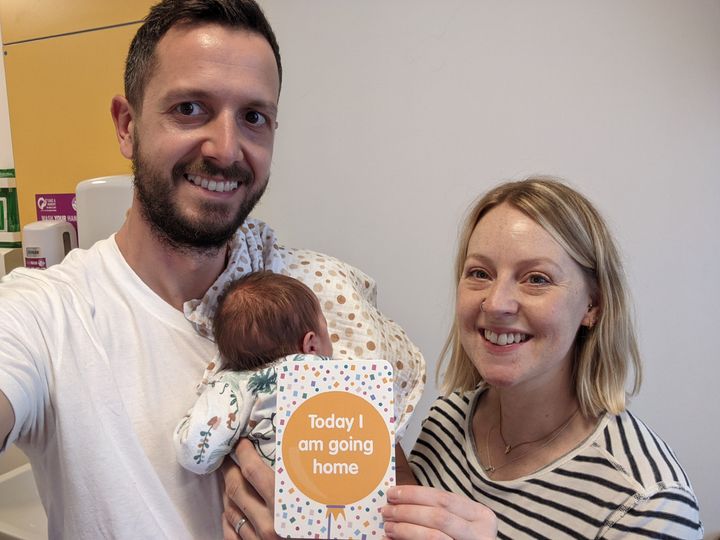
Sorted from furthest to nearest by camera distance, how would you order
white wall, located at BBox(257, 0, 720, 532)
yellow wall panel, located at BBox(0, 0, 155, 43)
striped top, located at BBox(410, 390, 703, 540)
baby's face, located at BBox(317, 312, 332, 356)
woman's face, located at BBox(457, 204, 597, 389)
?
yellow wall panel, located at BBox(0, 0, 155, 43)
white wall, located at BBox(257, 0, 720, 532)
baby's face, located at BBox(317, 312, 332, 356)
woman's face, located at BBox(457, 204, 597, 389)
striped top, located at BBox(410, 390, 703, 540)

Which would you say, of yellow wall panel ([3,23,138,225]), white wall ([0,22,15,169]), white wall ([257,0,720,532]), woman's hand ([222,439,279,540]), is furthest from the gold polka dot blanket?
white wall ([0,22,15,169])

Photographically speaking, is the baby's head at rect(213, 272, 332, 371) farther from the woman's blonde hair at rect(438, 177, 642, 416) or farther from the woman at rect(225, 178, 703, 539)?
the woman's blonde hair at rect(438, 177, 642, 416)

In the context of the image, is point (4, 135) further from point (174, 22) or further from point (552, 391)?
point (552, 391)

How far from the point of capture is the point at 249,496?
0.96m

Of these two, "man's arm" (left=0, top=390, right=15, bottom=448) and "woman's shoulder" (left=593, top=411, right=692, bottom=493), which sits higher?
"man's arm" (left=0, top=390, right=15, bottom=448)

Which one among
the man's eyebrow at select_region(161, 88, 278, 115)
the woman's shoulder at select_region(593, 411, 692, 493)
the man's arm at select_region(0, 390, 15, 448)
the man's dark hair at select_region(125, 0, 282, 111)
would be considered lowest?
the woman's shoulder at select_region(593, 411, 692, 493)

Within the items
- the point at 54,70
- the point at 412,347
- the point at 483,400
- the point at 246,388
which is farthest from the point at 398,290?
the point at 54,70

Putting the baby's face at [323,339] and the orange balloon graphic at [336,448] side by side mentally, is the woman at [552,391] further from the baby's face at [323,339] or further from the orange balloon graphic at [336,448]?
the baby's face at [323,339]

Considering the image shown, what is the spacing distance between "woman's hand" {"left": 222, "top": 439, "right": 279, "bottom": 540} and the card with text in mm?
103

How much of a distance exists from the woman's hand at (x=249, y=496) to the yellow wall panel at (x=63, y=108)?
153cm

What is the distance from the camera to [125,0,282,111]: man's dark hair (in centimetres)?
114

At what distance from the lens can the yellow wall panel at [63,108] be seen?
2064mm

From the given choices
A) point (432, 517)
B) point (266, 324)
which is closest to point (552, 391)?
point (432, 517)

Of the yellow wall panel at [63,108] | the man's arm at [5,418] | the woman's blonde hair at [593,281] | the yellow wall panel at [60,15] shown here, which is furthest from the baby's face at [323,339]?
the yellow wall panel at [60,15]
